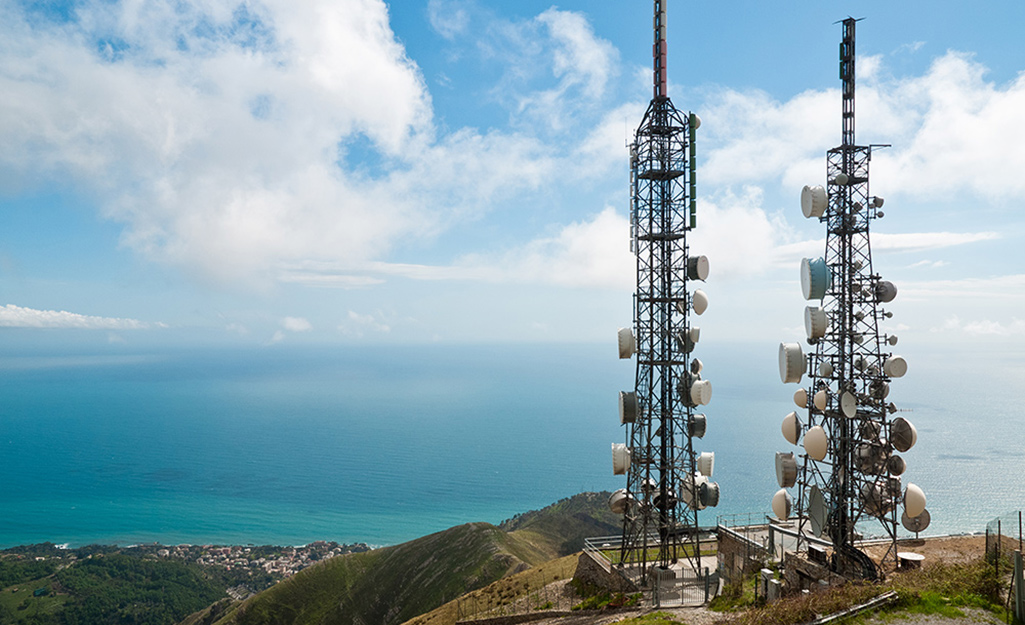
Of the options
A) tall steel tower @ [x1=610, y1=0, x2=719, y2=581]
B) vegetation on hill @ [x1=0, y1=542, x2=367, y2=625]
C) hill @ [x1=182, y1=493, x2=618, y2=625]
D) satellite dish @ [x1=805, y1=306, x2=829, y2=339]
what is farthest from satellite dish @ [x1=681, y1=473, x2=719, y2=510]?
vegetation on hill @ [x1=0, y1=542, x2=367, y2=625]

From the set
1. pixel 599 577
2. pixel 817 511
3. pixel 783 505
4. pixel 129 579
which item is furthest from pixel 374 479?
pixel 817 511

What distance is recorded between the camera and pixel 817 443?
16984 mm

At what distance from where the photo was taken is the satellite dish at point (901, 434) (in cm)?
1603

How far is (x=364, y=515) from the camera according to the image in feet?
414

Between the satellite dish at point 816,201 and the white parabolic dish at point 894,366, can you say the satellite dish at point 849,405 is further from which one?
the satellite dish at point 816,201

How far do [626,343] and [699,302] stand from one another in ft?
9.89

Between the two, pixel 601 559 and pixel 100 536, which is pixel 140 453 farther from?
pixel 601 559

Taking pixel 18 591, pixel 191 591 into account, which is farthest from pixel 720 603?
pixel 18 591

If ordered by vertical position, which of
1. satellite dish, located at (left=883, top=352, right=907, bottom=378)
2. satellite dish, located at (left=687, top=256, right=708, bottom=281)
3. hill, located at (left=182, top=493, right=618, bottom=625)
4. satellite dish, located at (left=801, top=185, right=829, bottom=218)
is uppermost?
satellite dish, located at (left=801, top=185, right=829, bottom=218)

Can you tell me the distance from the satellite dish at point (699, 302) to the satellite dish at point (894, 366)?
5.92m

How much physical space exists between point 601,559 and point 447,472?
462 feet

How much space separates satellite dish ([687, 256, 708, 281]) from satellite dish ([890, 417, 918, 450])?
749 centimetres

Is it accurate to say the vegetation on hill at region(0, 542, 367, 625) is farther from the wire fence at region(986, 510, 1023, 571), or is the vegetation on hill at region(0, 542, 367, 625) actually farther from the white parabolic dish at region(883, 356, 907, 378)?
the wire fence at region(986, 510, 1023, 571)

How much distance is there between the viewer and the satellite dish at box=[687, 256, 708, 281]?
21.0m
